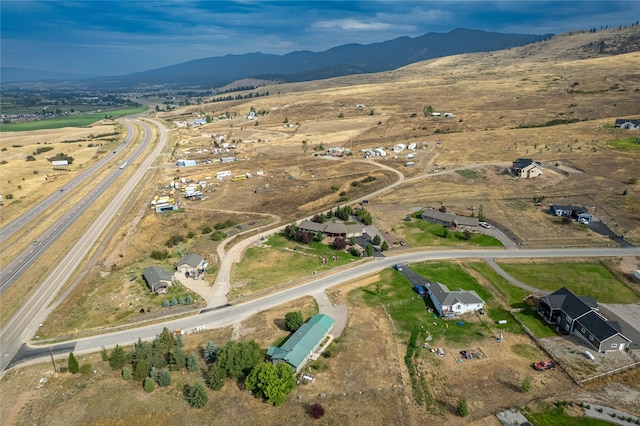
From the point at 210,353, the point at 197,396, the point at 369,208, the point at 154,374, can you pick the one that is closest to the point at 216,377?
the point at 197,396

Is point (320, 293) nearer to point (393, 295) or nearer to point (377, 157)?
point (393, 295)

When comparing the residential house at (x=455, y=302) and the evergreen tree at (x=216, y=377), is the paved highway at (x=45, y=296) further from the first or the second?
the residential house at (x=455, y=302)

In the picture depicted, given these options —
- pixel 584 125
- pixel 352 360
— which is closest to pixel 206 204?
pixel 352 360

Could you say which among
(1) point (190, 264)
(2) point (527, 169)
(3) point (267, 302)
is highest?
(2) point (527, 169)

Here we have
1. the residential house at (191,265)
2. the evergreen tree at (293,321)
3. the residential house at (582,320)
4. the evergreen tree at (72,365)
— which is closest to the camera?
the evergreen tree at (72,365)

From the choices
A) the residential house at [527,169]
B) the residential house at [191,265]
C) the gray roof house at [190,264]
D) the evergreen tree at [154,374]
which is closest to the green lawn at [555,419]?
the evergreen tree at [154,374]

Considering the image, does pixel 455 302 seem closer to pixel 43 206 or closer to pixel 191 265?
pixel 191 265
